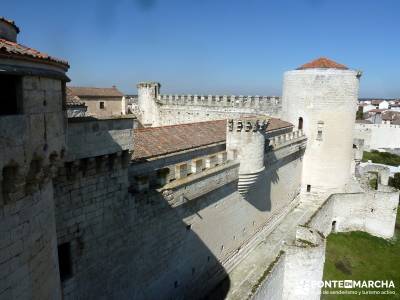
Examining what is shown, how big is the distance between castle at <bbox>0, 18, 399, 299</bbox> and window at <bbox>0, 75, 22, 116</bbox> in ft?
0.07

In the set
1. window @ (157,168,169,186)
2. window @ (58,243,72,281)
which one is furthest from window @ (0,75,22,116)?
window @ (157,168,169,186)

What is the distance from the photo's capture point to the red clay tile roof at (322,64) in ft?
64.2

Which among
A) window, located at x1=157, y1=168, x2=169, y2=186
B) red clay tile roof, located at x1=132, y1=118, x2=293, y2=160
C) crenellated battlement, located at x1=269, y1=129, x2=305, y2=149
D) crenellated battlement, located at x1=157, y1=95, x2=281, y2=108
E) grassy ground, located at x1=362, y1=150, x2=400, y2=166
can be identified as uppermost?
crenellated battlement, located at x1=157, y1=95, x2=281, y2=108

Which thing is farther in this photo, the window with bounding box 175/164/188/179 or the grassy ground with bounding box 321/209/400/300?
the grassy ground with bounding box 321/209/400/300

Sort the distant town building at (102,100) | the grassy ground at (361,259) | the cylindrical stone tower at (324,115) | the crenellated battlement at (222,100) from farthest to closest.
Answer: the distant town building at (102,100) < the crenellated battlement at (222,100) < the cylindrical stone tower at (324,115) < the grassy ground at (361,259)

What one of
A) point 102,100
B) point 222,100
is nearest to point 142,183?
point 222,100

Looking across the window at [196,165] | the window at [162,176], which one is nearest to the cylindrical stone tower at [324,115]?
the window at [196,165]

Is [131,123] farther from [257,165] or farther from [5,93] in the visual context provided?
[257,165]

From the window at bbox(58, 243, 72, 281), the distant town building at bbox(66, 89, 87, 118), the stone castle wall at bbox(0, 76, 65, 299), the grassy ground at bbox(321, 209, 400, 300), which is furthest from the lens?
the grassy ground at bbox(321, 209, 400, 300)

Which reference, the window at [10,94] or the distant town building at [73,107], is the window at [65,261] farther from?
the distant town building at [73,107]

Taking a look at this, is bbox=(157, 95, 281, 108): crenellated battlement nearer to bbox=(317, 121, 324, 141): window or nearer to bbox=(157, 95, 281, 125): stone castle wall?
bbox=(157, 95, 281, 125): stone castle wall

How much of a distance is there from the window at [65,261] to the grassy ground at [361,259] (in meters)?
11.2

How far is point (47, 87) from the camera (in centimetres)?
441

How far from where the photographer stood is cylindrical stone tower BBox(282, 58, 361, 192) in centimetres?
1941
